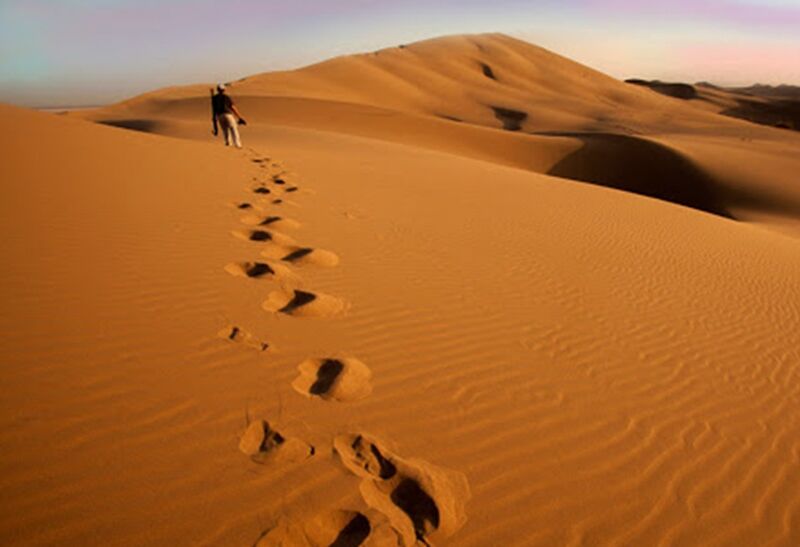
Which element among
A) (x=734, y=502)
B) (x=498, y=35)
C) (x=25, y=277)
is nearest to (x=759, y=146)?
(x=734, y=502)

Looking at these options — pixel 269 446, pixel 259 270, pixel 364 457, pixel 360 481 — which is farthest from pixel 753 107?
pixel 269 446

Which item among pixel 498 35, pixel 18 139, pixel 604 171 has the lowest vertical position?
pixel 604 171

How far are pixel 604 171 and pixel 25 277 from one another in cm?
2110

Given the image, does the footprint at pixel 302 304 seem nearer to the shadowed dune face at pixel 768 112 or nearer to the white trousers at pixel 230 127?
the white trousers at pixel 230 127

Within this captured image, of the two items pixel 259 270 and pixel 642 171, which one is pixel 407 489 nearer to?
pixel 259 270

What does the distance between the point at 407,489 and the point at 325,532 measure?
364 millimetres

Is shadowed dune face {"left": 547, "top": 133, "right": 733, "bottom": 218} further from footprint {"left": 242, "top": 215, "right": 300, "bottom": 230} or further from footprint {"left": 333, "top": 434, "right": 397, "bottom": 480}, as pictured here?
footprint {"left": 333, "top": 434, "right": 397, "bottom": 480}

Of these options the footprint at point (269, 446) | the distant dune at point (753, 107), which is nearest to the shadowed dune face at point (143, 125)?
the footprint at point (269, 446)

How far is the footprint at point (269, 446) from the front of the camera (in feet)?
6.63

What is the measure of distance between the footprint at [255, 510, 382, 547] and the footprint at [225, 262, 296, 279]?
2161mm

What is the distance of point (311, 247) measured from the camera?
14.9 ft

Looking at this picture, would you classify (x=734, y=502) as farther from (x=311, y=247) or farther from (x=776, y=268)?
(x=776, y=268)

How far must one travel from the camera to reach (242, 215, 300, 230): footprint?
4965 millimetres

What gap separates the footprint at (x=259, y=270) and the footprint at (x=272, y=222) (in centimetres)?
115
